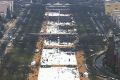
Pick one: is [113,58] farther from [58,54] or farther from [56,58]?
[58,54]

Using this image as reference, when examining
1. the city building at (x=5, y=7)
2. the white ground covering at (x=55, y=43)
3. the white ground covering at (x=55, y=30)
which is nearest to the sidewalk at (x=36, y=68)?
the white ground covering at (x=55, y=43)

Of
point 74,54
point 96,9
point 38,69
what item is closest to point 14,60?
point 38,69

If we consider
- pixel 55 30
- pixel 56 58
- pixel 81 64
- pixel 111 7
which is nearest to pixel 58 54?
pixel 56 58

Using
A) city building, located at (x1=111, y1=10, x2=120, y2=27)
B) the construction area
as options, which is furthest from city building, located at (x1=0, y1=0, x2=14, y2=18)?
city building, located at (x1=111, y1=10, x2=120, y2=27)

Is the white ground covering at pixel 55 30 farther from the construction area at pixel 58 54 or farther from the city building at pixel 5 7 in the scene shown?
the city building at pixel 5 7

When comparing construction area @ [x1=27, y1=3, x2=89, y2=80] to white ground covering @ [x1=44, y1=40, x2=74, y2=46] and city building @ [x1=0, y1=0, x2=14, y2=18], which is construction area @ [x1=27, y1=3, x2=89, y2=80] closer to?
white ground covering @ [x1=44, y1=40, x2=74, y2=46]

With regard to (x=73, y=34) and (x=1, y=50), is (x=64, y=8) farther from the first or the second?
(x=1, y=50)
